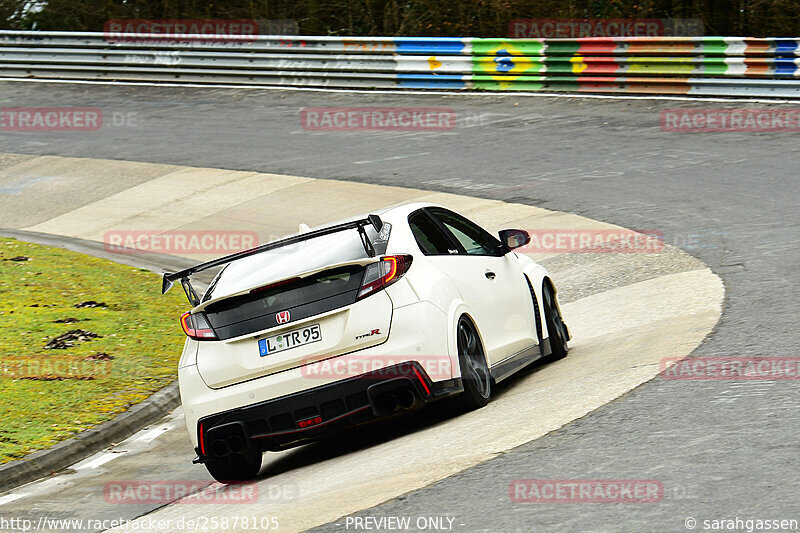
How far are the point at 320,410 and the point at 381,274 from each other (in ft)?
2.97

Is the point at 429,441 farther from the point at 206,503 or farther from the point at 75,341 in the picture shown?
the point at 75,341

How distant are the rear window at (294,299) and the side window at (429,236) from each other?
772mm

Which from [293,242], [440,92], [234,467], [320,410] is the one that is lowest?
[234,467]

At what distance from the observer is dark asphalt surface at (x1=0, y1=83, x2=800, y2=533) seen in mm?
5262

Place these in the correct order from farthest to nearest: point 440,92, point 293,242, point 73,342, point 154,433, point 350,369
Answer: point 440,92 < point 73,342 < point 154,433 < point 293,242 < point 350,369

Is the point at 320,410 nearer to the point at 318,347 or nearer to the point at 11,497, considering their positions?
the point at 318,347

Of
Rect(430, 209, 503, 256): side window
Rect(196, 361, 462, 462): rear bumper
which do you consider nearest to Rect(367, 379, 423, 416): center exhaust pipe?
Rect(196, 361, 462, 462): rear bumper

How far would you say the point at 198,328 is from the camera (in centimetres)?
702

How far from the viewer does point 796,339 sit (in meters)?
Result: 7.81

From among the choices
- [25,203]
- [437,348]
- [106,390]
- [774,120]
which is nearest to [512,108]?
[774,120]

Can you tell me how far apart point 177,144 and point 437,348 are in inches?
633

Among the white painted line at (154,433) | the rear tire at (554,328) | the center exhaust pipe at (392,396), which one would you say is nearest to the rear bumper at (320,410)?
the center exhaust pipe at (392,396)

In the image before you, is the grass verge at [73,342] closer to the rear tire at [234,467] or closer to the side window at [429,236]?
the rear tire at [234,467]

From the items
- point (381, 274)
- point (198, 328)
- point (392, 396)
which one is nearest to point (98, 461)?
point (198, 328)
